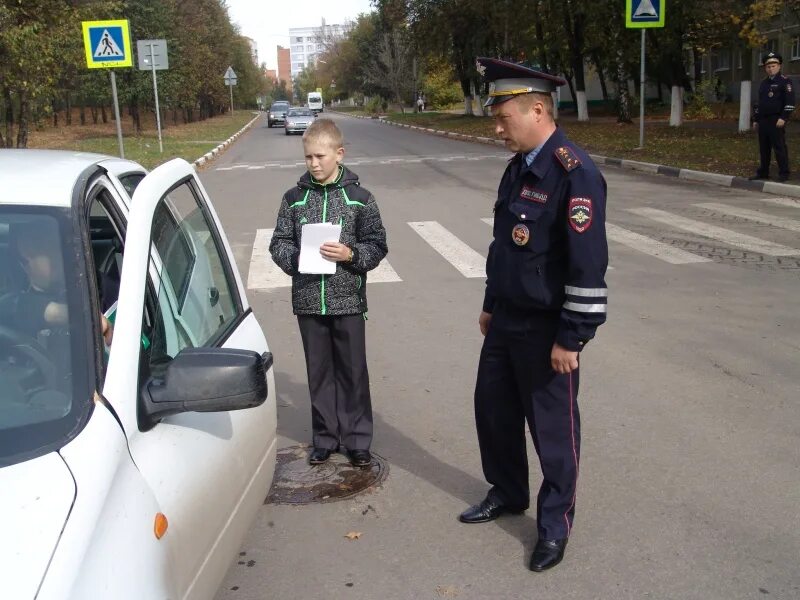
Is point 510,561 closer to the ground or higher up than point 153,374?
closer to the ground

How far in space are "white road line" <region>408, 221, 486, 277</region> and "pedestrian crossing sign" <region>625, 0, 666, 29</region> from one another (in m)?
9.09

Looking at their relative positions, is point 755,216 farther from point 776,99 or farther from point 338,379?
point 338,379

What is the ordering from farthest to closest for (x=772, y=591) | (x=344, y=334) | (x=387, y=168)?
(x=387, y=168) → (x=344, y=334) → (x=772, y=591)

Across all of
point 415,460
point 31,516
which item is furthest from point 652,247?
point 31,516

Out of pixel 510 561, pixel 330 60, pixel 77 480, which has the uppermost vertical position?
pixel 330 60

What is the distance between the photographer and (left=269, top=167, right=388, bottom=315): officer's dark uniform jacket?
421 centimetres

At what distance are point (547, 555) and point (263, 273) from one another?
20.7 feet

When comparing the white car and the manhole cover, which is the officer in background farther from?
the white car

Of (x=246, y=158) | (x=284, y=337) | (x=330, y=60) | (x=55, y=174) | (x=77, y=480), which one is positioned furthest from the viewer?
(x=330, y=60)

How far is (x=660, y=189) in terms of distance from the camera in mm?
14867

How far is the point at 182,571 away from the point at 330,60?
124 metres

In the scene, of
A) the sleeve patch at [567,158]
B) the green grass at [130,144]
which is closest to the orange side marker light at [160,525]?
the sleeve patch at [567,158]

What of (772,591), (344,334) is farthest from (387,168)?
(772,591)

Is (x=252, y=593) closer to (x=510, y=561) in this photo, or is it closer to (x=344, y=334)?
(x=510, y=561)
